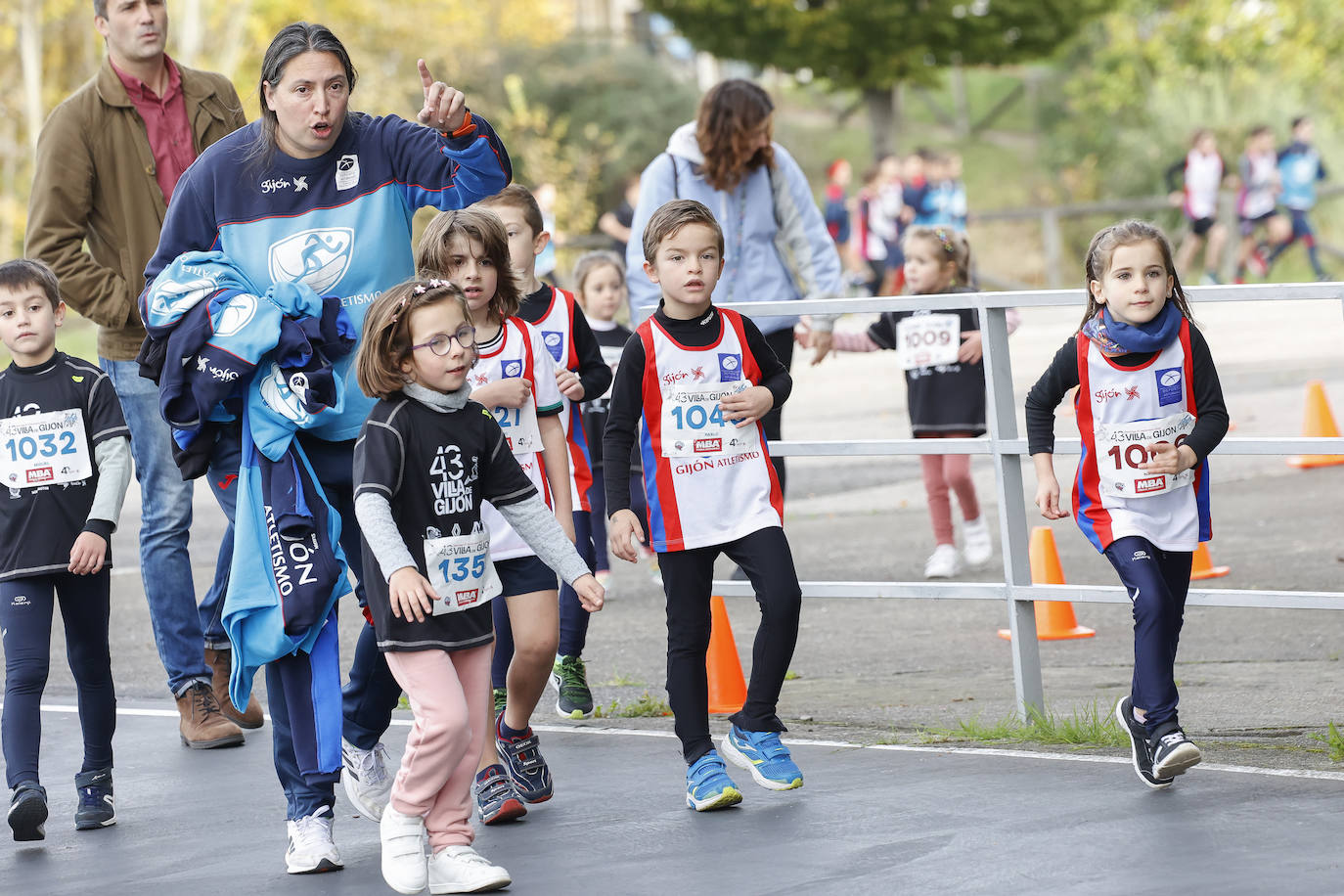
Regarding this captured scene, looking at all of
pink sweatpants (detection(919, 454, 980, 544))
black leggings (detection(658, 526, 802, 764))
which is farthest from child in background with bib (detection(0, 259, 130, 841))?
pink sweatpants (detection(919, 454, 980, 544))

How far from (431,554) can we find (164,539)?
2.12 metres

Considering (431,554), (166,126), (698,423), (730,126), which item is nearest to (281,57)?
(431,554)

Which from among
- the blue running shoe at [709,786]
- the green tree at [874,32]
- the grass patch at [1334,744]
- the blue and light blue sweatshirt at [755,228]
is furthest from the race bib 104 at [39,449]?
the green tree at [874,32]

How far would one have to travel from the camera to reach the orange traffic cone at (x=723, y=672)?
643 cm

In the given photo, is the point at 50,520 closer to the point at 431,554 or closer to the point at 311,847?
the point at 311,847

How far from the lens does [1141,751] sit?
4980 mm

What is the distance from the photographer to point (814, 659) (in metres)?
7.40

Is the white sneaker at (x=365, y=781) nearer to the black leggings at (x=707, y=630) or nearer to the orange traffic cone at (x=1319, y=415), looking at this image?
the black leggings at (x=707, y=630)

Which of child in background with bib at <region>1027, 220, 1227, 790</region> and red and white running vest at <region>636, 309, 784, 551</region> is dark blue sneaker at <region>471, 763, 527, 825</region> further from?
child in background with bib at <region>1027, 220, 1227, 790</region>

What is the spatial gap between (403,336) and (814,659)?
3.35m

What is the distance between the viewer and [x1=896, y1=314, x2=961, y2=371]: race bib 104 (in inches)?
332

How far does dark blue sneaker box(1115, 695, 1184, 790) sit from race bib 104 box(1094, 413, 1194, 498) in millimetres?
585

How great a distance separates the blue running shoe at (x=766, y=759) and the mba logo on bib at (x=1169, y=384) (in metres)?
1.41

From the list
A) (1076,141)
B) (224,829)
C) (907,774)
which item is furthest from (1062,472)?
(1076,141)
